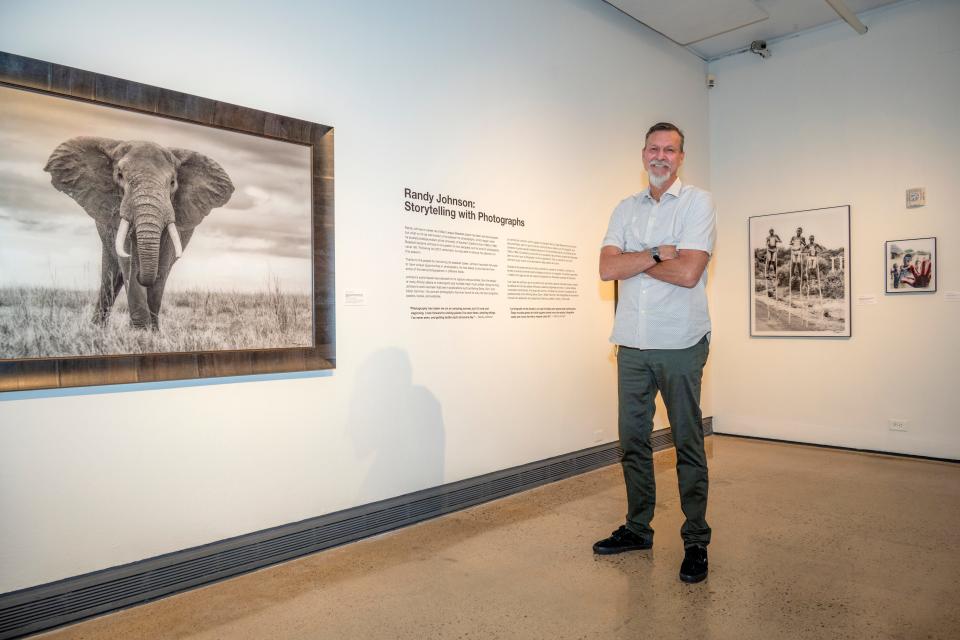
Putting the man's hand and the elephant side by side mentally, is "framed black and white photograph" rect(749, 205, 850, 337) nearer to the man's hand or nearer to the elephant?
the man's hand

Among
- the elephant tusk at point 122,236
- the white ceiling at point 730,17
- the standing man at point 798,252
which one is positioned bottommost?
the elephant tusk at point 122,236

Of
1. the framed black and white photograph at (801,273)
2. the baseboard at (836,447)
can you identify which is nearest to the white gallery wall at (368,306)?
the framed black and white photograph at (801,273)

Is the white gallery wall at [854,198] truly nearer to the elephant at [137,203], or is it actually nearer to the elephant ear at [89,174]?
the elephant at [137,203]

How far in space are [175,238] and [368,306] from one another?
1.04m

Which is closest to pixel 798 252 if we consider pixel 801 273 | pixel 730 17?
pixel 801 273

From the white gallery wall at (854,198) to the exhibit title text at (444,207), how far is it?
10.7 feet

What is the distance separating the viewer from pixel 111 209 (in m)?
2.50

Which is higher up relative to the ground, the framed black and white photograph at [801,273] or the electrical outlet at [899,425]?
the framed black and white photograph at [801,273]

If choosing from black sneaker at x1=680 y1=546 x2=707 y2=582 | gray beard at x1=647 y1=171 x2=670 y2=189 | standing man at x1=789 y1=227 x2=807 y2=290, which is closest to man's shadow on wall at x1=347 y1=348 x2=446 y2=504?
black sneaker at x1=680 y1=546 x2=707 y2=582

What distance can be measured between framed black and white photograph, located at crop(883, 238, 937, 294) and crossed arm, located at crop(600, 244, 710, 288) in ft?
10.8

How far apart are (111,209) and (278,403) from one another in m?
1.13

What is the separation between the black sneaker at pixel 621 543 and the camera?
3061 millimetres

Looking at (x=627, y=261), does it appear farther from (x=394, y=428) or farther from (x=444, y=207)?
(x=394, y=428)

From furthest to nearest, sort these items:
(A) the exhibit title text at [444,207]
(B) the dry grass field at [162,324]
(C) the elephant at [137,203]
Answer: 1. (A) the exhibit title text at [444,207]
2. (C) the elephant at [137,203]
3. (B) the dry grass field at [162,324]
